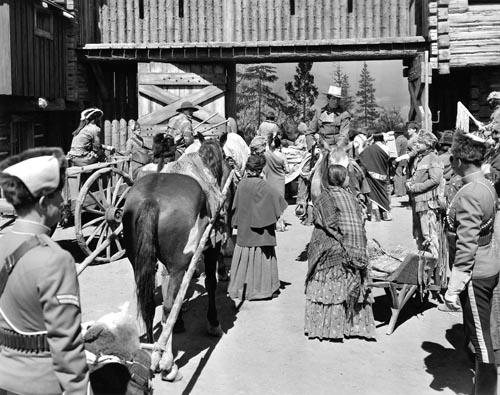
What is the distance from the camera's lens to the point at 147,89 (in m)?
16.5

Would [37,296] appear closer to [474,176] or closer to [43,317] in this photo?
[43,317]

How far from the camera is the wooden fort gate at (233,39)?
1588 centimetres

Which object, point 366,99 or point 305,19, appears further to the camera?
point 366,99

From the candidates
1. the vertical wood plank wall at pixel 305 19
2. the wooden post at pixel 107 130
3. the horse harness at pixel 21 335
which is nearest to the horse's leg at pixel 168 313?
the horse harness at pixel 21 335

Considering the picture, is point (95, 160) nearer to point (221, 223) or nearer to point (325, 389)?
point (221, 223)

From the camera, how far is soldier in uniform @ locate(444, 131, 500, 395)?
4734mm

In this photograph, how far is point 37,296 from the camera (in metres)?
2.87

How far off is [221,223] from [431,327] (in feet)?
8.91

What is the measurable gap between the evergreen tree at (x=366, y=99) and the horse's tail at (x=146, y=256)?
199 ft

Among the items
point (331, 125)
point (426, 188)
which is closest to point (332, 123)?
point (331, 125)

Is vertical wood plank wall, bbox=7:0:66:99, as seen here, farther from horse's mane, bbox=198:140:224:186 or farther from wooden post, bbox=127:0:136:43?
horse's mane, bbox=198:140:224:186

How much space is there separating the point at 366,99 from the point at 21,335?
65.4m

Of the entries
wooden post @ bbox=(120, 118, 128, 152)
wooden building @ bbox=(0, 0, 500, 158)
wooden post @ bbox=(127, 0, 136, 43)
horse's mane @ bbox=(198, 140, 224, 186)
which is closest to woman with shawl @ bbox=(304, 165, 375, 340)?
horse's mane @ bbox=(198, 140, 224, 186)

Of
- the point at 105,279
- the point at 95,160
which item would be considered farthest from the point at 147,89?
the point at 105,279
